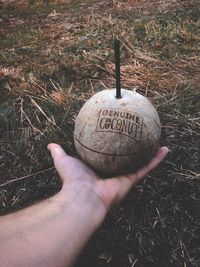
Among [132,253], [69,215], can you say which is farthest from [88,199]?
[132,253]

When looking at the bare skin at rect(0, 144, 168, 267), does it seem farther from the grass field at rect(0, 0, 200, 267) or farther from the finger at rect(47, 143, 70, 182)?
the grass field at rect(0, 0, 200, 267)

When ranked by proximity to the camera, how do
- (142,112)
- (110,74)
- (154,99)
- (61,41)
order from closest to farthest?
(142,112) → (154,99) → (110,74) → (61,41)

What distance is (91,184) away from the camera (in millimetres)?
2748

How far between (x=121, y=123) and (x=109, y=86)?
197 cm

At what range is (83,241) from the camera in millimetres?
2402

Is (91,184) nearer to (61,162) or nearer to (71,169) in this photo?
(71,169)

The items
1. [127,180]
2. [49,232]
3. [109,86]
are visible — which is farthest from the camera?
[109,86]

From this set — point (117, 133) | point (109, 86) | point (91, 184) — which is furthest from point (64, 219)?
point (109, 86)

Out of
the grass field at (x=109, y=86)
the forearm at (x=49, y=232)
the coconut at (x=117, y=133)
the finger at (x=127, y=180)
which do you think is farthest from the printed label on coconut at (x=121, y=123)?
the grass field at (x=109, y=86)

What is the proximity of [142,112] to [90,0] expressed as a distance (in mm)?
6064

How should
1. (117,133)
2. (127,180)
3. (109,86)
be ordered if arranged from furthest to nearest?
(109,86) < (127,180) < (117,133)

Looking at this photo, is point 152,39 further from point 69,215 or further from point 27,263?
point 27,263

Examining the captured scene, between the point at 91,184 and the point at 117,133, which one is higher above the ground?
the point at 117,133

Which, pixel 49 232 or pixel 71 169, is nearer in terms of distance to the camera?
pixel 49 232
